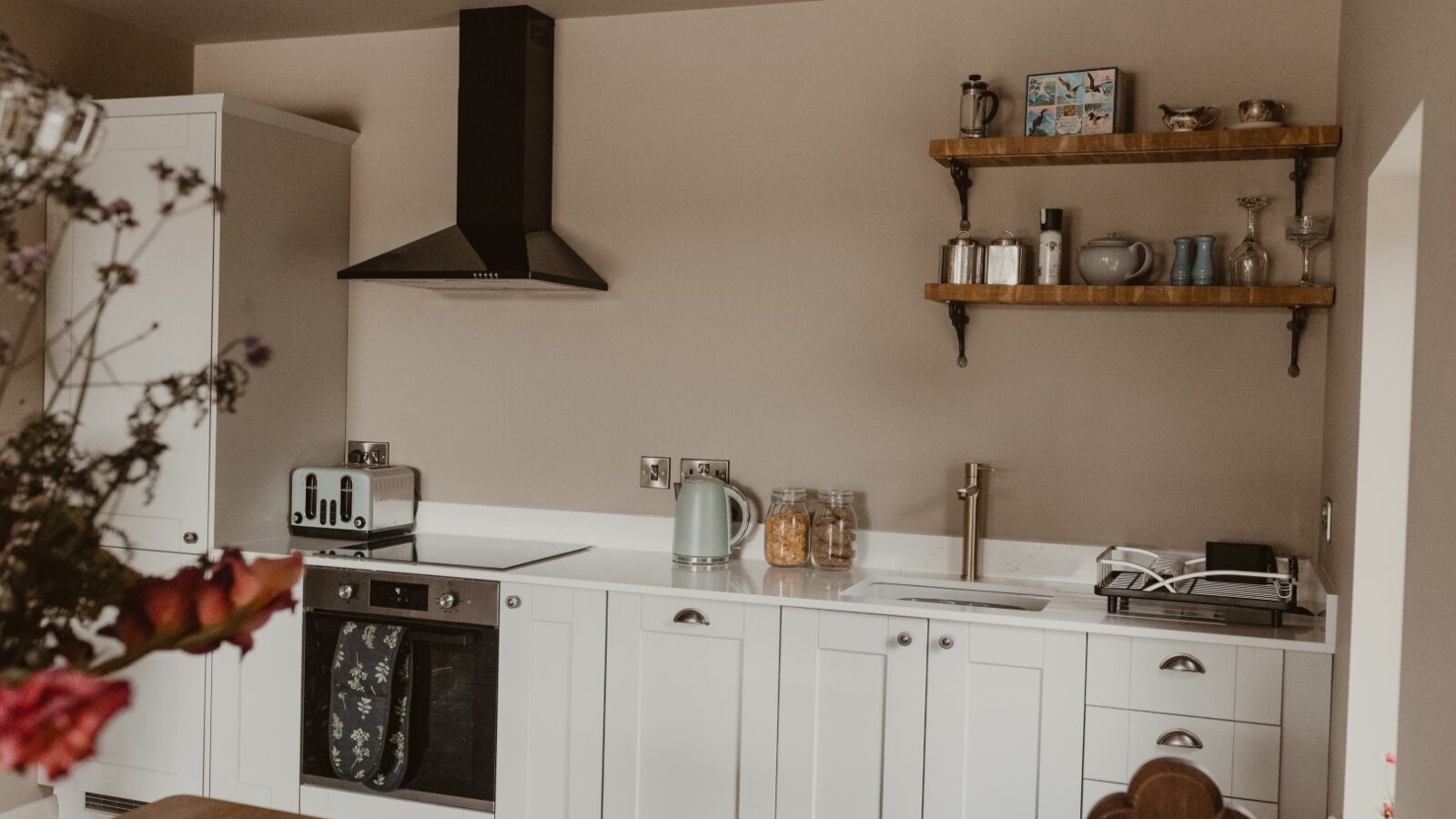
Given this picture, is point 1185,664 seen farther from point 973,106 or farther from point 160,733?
point 160,733

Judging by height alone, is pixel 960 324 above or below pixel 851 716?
above

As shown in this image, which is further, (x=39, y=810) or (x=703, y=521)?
(x=39, y=810)

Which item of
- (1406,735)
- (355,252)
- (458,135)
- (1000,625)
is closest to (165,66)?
(355,252)

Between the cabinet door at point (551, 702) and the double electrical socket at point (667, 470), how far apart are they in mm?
611

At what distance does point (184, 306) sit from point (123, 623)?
10.3 feet

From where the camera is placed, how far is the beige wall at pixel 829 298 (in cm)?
318

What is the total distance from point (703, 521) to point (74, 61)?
2404mm

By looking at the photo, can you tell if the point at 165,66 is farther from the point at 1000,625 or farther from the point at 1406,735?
the point at 1406,735

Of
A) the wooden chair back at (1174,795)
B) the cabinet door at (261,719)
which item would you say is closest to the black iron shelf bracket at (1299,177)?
the wooden chair back at (1174,795)

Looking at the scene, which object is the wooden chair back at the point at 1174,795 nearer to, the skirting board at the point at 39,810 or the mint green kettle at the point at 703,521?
the mint green kettle at the point at 703,521

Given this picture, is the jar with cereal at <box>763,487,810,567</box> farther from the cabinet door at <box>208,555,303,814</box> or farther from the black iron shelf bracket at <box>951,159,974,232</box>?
the cabinet door at <box>208,555,303,814</box>

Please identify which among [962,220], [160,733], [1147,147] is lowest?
[160,733]

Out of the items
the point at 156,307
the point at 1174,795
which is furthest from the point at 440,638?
the point at 1174,795

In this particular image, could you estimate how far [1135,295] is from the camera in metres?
3.03
